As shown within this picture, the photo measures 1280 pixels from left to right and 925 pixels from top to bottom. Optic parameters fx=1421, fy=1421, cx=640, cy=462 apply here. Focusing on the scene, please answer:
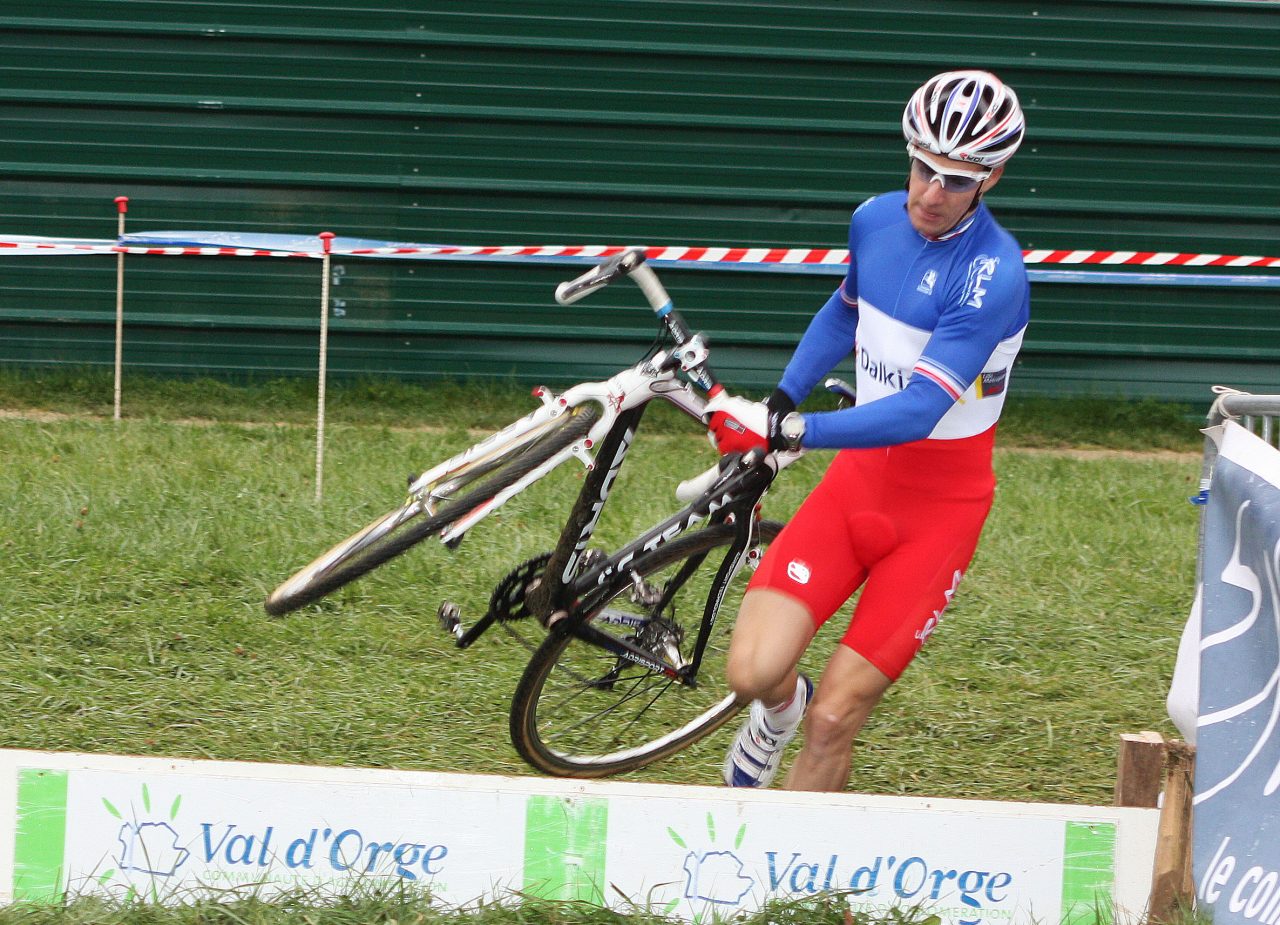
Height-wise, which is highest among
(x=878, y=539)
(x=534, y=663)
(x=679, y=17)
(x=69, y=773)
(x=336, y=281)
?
(x=679, y=17)

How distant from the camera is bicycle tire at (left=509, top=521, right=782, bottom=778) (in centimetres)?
439

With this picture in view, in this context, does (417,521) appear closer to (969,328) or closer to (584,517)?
(584,517)

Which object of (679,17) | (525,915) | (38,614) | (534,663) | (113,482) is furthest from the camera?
(679,17)

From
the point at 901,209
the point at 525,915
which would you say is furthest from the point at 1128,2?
the point at 525,915

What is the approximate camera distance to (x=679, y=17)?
980 centimetres

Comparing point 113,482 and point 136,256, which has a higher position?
point 136,256

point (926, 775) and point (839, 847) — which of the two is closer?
point (839, 847)

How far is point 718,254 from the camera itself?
9367mm

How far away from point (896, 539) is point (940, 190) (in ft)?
3.21

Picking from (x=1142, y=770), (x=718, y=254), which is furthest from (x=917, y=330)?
(x=718, y=254)

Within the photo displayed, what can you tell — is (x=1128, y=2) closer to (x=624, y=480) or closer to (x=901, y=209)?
(x=624, y=480)

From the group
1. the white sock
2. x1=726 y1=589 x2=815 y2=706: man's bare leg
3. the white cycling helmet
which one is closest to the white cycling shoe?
the white sock

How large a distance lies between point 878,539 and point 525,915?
1449 millimetres

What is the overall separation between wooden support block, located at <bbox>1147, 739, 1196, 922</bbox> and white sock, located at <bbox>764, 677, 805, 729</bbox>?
1090 mm
